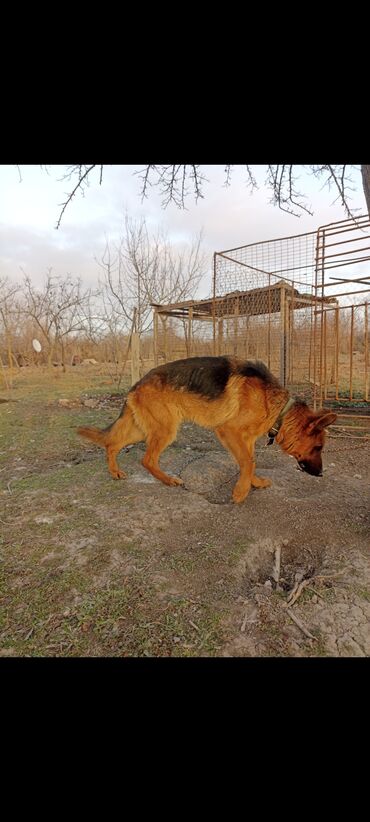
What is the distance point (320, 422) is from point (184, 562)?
202 cm

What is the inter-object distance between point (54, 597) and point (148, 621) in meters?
0.68

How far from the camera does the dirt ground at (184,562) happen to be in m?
1.94

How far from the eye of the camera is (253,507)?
3609mm

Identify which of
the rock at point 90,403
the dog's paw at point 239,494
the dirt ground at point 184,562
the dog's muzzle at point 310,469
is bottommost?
the dirt ground at point 184,562

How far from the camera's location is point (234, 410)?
3.92 meters

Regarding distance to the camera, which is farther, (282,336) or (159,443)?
(282,336)

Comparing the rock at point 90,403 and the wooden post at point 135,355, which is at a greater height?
the wooden post at point 135,355

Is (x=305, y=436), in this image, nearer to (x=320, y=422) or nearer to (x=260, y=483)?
(x=320, y=422)

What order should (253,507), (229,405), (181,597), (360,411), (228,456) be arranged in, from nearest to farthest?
(181,597), (253,507), (229,405), (228,456), (360,411)

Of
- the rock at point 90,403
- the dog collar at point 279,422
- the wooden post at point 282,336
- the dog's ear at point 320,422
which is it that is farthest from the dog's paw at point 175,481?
the rock at point 90,403

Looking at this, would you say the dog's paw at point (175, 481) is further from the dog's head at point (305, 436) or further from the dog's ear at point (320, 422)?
the dog's ear at point (320, 422)

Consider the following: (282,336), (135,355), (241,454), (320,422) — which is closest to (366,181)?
(320,422)
